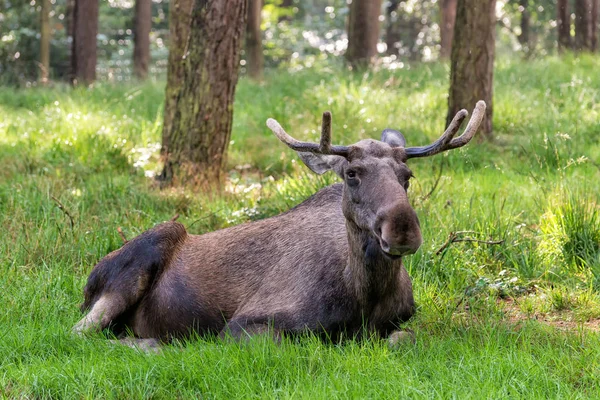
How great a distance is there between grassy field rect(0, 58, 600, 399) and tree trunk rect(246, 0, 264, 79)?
20.1ft

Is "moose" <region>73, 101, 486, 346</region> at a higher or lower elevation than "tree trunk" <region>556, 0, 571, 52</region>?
lower

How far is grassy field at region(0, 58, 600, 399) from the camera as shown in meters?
4.80

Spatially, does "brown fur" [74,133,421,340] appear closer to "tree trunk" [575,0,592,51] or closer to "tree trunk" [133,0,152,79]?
"tree trunk" [575,0,592,51]

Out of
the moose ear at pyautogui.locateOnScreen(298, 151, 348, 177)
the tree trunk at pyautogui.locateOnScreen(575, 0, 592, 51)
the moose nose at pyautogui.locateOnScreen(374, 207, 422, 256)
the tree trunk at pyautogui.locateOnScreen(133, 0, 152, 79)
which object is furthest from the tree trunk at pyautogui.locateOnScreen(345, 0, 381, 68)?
the moose nose at pyautogui.locateOnScreen(374, 207, 422, 256)

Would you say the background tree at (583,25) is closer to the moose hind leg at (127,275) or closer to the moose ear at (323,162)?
the moose ear at (323,162)

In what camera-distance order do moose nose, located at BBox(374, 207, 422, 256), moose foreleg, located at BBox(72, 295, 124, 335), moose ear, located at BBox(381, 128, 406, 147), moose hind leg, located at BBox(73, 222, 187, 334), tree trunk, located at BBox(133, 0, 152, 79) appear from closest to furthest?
moose nose, located at BBox(374, 207, 422, 256)
moose ear, located at BBox(381, 128, 406, 147)
moose foreleg, located at BBox(72, 295, 124, 335)
moose hind leg, located at BBox(73, 222, 187, 334)
tree trunk, located at BBox(133, 0, 152, 79)

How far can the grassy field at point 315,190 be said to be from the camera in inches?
189

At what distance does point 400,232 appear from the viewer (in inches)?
183

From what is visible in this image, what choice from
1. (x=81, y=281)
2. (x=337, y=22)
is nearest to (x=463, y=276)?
(x=81, y=281)

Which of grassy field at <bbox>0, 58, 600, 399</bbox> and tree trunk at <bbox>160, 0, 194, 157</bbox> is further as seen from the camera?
A: tree trunk at <bbox>160, 0, 194, 157</bbox>

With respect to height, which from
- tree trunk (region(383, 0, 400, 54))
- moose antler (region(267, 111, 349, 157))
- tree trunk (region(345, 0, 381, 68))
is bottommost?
moose antler (region(267, 111, 349, 157))

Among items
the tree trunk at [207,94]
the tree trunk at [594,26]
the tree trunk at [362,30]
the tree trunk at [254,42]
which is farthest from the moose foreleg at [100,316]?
the tree trunk at [594,26]

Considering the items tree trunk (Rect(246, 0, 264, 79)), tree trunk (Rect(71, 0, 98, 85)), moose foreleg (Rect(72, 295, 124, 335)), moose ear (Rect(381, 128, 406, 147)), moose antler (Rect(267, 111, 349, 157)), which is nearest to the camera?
moose antler (Rect(267, 111, 349, 157))

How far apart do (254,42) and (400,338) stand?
53.6 feet
